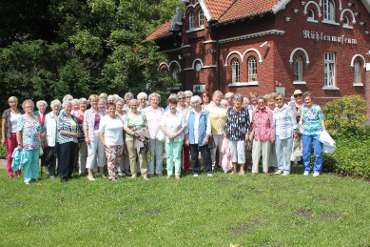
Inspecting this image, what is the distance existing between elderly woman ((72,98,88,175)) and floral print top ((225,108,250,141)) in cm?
344

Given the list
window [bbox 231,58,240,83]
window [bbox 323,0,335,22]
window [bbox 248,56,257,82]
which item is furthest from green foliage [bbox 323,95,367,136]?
window [bbox 323,0,335,22]

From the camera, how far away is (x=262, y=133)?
31.4 feet

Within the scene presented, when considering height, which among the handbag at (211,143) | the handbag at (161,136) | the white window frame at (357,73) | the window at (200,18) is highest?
the window at (200,18)

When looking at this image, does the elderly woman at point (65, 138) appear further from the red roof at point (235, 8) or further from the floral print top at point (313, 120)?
the red roof at point (235, 8)

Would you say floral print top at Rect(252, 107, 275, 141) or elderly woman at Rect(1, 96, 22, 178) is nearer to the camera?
floral print top at Rect(252, 107, 275, 141)

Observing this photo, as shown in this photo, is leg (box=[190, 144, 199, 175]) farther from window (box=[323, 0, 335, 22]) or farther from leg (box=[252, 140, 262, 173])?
window (box=[323, 0, 335, 22])

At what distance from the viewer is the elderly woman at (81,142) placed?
31.8 feet

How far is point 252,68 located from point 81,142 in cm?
1298

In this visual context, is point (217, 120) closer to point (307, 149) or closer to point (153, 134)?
point (153, 134)

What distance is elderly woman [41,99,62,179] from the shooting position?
9539mm

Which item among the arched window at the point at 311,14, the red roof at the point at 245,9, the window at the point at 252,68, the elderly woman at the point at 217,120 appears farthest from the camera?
the arched window at the point at 311,14

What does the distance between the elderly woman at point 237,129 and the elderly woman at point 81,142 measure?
341 cm

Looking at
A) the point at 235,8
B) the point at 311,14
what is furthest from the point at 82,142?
the point at 311,14

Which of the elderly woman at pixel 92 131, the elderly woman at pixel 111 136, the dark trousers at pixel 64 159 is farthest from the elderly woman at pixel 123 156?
the dark trousers at pixel 64 159
